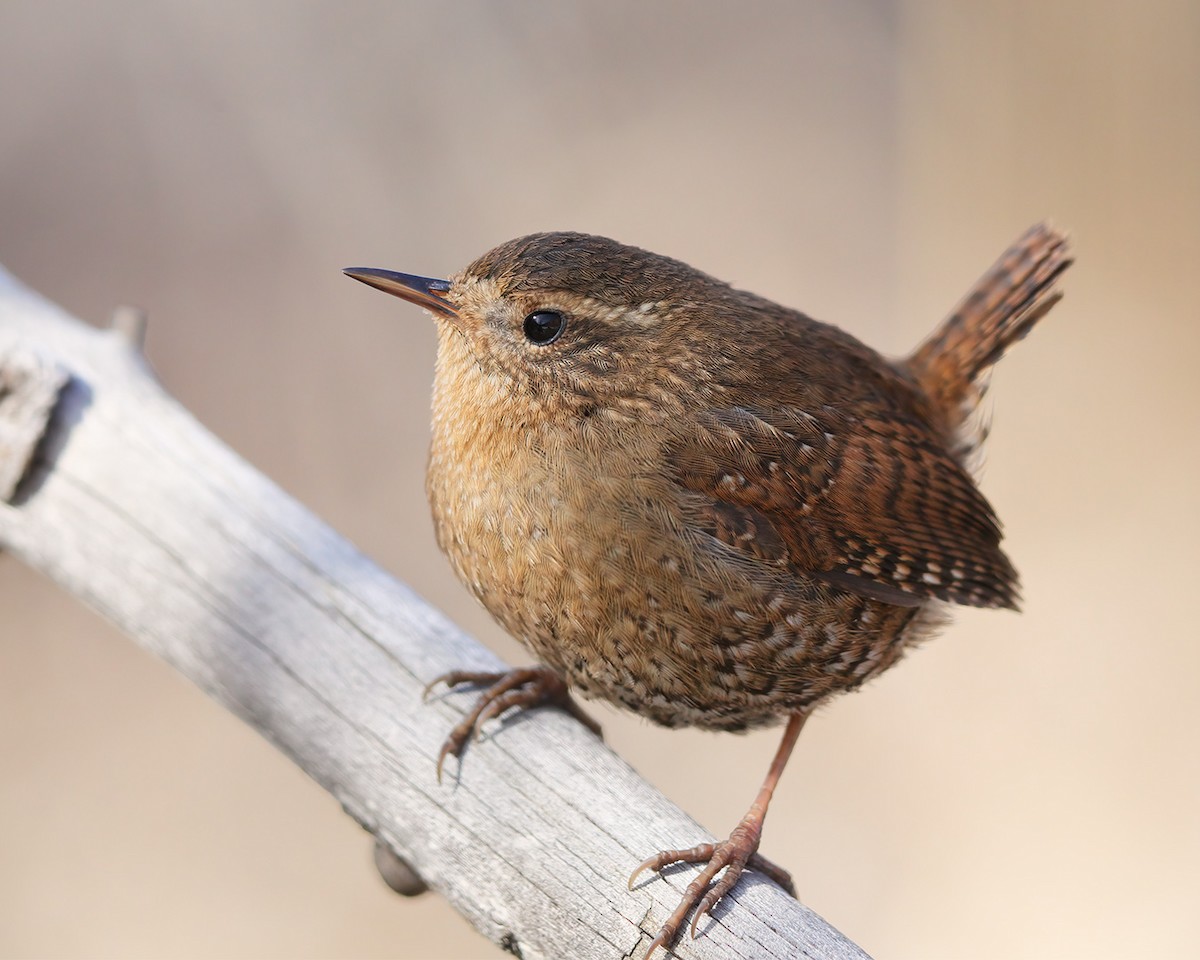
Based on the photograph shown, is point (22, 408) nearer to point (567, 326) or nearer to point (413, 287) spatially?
point (413, 287)

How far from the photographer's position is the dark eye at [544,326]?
86.9 inches

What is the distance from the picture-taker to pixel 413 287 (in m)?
2.29

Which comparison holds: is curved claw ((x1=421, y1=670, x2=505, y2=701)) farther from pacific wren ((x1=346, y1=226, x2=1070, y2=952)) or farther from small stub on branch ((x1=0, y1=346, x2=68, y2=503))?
small stub on branch ((x1=0, y1=346, x2=68, y2=503))

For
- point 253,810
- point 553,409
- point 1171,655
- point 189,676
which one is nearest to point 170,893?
point 253,810

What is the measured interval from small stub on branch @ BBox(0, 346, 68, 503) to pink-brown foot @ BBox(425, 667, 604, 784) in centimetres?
104

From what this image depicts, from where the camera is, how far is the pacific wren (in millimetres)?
2102

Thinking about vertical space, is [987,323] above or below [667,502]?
above

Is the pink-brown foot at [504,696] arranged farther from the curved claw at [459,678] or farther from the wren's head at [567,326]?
the wren's head at [567,326]

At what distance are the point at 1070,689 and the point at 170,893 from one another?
10.6 feet

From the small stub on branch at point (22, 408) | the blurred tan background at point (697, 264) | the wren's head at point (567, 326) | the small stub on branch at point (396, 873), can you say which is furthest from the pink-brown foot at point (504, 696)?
the blurred tan background at point (697, 264)

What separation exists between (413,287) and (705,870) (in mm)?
1190

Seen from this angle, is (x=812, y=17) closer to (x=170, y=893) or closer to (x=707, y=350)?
(x=707, y=350)

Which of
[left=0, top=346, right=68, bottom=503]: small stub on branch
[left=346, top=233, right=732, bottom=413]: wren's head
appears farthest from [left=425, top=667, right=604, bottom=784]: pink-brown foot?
[left=0, top=346, right=68, bottom=503]: small stub on branch

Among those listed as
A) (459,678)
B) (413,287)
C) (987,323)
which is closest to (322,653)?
(459,678)
